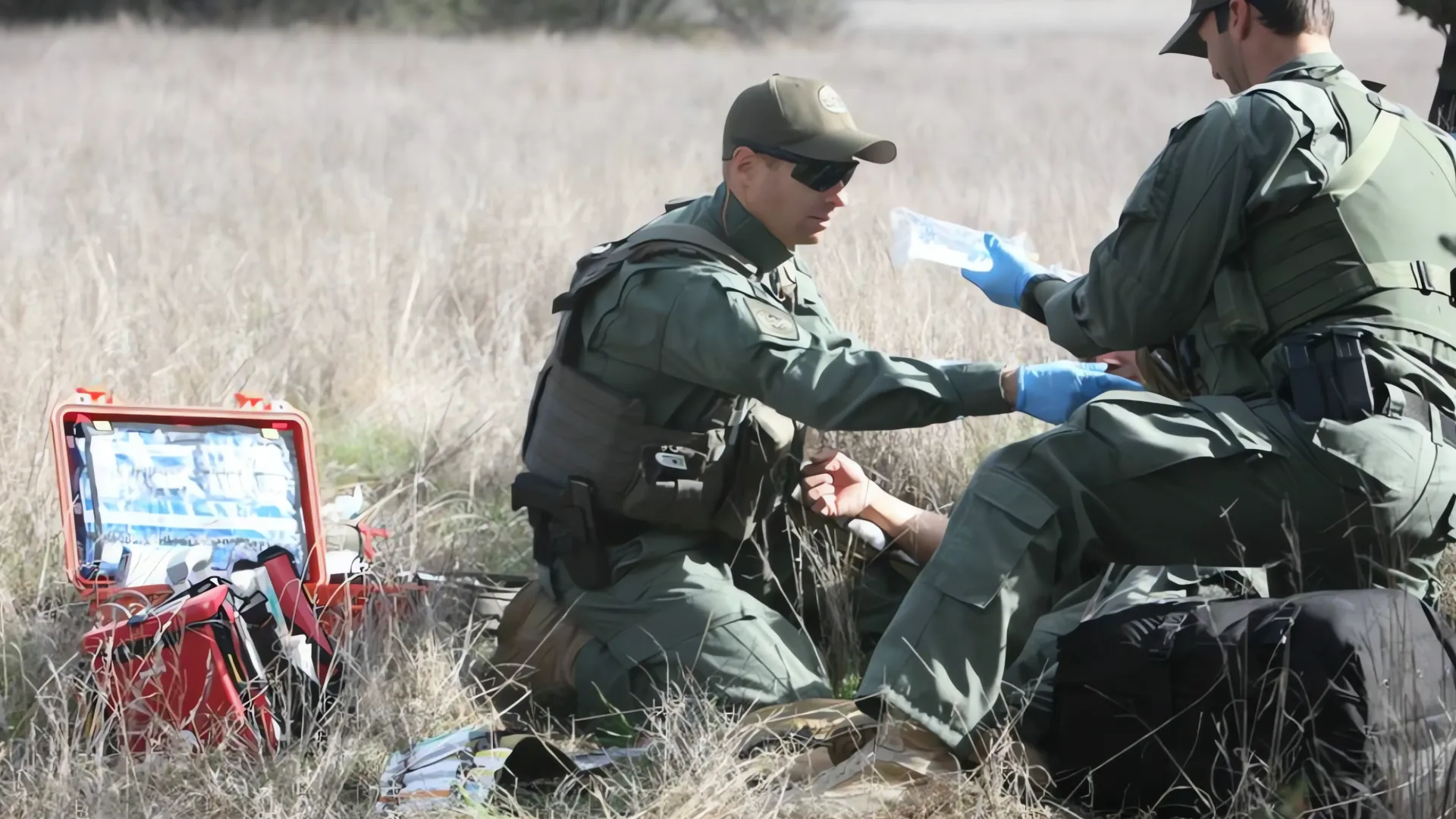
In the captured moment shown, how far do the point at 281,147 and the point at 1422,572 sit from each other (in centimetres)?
1115

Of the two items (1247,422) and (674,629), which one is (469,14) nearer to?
(674,629)

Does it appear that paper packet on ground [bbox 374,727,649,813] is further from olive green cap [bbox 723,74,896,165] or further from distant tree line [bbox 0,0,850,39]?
distant tree line [bbox 0,0,850,39]

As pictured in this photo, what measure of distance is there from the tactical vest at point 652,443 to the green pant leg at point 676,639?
0.13 m

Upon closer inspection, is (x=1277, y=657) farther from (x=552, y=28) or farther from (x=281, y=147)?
(x=552, y=28)

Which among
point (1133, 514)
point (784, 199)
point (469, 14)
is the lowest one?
point (469, 14)

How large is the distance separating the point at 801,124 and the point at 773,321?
1.70 ft

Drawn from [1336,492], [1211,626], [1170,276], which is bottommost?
[1211,626]

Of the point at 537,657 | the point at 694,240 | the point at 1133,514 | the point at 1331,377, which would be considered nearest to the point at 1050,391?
the point at 1133,514

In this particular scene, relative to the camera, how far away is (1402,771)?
270cm

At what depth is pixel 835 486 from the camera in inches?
164

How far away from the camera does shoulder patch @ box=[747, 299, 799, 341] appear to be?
3.55 metres

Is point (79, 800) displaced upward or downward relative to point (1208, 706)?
downward

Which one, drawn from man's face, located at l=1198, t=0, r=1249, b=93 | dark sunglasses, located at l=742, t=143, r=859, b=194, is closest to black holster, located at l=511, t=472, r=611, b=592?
dark sunglasses, located at l=742, t=143, r=859, b=194

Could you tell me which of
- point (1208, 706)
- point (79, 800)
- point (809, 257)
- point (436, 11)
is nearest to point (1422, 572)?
point (1208, 706)
